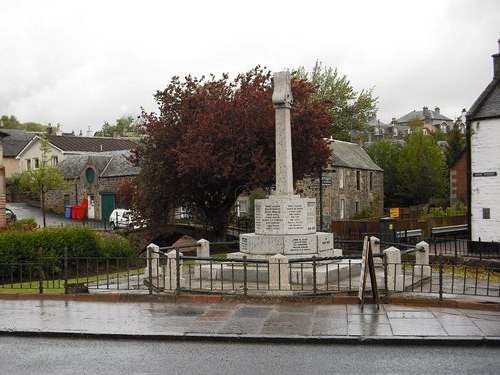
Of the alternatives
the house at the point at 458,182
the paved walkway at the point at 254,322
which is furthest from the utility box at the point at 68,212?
the paved walkway at the point at 254,322

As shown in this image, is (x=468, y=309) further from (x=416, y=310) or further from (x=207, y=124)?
(x=207, y=124)

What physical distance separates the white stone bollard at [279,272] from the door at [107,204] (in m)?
35.4

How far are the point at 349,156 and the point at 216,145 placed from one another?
27.2 m

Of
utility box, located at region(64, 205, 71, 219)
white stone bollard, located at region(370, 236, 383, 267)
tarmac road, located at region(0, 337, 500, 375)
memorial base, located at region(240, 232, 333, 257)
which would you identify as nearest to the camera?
tarmac road, located at region(0, 337, 500, 375)

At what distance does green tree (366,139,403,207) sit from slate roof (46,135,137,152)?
2432cm

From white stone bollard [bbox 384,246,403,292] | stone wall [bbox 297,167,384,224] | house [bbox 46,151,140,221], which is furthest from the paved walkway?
house [bbox 46,151,140,221]

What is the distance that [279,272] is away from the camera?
13.8 meters

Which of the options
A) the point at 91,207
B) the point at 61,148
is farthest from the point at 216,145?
the point at 61,148

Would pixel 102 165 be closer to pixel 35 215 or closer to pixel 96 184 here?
pixel 96 184

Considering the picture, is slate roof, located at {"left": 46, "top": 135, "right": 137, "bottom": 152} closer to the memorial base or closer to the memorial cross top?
the memorial cross top

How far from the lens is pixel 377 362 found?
29.6 ft

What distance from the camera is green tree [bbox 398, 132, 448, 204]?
56.1m

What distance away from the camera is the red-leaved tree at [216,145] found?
86.6 feet

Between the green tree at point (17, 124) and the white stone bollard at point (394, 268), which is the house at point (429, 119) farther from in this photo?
the white stone bollard at point (394, 268)
